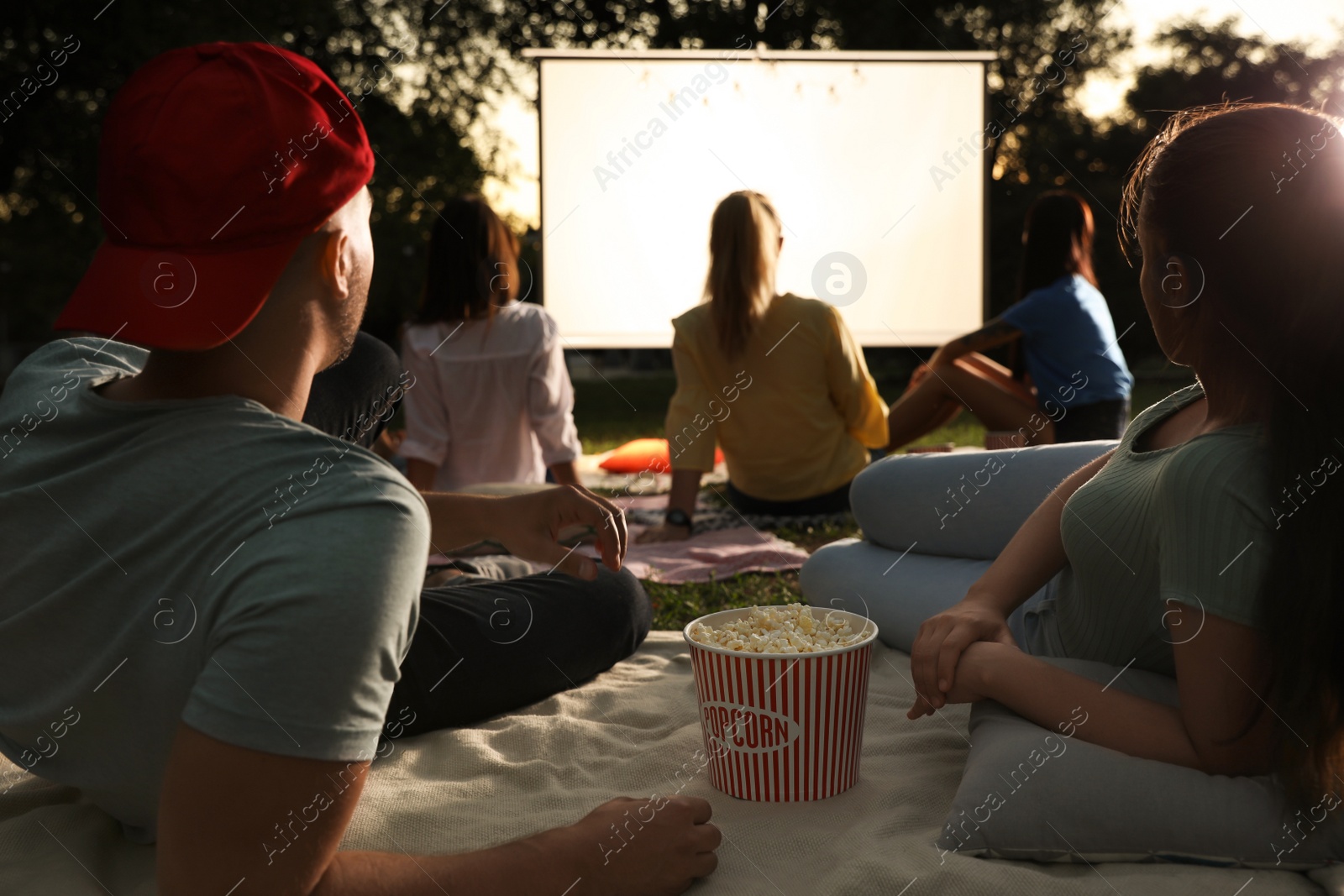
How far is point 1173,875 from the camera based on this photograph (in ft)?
3.47

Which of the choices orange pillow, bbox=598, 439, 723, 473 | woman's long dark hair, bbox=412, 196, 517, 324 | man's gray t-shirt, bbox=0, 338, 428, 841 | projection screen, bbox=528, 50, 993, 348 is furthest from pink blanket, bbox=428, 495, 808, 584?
projection screen, bbox=528, 50, 993, 348

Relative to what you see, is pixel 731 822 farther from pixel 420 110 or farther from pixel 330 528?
pixel 420 110

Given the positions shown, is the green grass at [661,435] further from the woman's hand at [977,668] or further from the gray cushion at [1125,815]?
the gray cushion at [1125,815]

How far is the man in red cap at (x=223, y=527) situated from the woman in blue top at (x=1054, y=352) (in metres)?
3.26

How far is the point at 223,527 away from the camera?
0.78 metres

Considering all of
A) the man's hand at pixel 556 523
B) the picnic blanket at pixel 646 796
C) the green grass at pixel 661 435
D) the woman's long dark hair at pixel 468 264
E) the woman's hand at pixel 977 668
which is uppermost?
the woman's long dark hair at pixel 468 264

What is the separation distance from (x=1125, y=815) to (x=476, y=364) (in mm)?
2734

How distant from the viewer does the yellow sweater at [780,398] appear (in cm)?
365

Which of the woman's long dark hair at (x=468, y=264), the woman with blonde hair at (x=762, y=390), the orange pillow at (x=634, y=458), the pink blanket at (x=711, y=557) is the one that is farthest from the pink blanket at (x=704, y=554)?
the orange pillow at (x=634, y=458)

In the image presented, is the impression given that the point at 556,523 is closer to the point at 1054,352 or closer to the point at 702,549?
the point at 702,549

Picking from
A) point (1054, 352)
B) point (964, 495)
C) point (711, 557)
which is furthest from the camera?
point (1054, 352)

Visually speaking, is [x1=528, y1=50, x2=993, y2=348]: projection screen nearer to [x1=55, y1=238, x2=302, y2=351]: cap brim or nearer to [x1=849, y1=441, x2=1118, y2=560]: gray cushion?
[x1=849, y1=441, x2=1118, y2=560]: gray cushion

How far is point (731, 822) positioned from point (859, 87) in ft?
15.5

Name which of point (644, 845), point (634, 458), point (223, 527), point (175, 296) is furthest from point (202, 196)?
point (634, 458)
